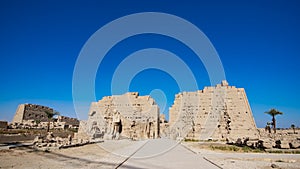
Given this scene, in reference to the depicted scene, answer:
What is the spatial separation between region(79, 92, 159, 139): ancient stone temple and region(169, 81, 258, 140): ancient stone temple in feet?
15.0

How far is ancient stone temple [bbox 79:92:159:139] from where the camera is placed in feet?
95.8

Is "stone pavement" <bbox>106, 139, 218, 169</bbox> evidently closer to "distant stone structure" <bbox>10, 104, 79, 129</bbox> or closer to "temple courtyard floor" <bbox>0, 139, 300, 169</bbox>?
"temple courtyard floor" <bbox>0, 139, 300, 169</bbox>

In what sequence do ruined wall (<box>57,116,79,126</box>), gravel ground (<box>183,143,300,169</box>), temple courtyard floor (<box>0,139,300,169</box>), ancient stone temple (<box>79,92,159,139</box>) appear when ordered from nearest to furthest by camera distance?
1. temple courtyard floor (<box>0,139,300,169</box>)
2. gravel ground (<box>183,143,300,169</box>)
3. ancient stone temple (<box>79,92,159,139</box>)
4. ruined wall (<box>57,116,79,126</box>)

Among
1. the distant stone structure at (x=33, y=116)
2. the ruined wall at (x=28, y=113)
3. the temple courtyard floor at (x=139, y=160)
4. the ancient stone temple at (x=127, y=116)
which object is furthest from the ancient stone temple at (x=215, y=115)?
the ruined wall at (x=28, y=113)

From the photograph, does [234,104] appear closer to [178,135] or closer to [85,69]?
[178,135]

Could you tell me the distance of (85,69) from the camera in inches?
571

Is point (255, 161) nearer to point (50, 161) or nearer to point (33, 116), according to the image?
point (50, 161)

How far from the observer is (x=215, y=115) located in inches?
939

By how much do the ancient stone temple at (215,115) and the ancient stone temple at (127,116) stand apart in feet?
15.0

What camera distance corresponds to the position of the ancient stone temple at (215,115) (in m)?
22.9

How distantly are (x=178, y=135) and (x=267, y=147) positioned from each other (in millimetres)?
12930

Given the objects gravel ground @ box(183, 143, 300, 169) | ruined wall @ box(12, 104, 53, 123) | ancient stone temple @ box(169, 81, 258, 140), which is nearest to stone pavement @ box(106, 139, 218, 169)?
gravel ground @ box(183, 143, 300, 169)

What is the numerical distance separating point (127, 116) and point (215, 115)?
1296 cm

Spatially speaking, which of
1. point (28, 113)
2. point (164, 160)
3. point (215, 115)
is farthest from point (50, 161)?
point (28, 113)
